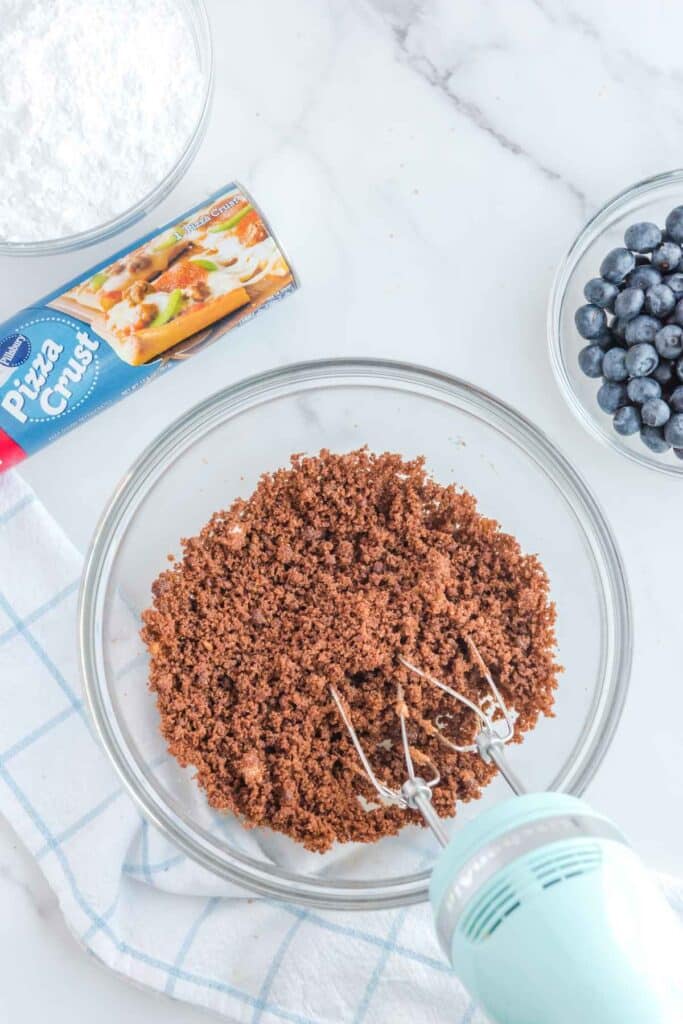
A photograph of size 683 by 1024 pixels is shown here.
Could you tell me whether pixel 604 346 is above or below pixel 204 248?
below

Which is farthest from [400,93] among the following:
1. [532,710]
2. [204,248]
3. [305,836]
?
[305,836]

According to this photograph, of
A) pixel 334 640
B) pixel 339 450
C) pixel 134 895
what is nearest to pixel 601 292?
pixel 339 450

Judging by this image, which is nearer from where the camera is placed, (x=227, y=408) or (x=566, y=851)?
(x=566, y=851)

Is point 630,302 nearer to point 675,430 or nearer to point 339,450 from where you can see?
point 675,430

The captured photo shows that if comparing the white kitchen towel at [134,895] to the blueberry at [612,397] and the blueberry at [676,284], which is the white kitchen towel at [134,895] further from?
the blueberry at [676,284]

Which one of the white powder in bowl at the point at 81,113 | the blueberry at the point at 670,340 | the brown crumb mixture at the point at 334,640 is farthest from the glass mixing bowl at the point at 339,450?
the white powder in bowl at the point at 81,113

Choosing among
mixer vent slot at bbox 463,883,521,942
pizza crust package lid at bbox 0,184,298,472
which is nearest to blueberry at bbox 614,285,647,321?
pizza crust package lid at bbox 0,184,298,472

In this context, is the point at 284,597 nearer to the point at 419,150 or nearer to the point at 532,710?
the point at 532,710

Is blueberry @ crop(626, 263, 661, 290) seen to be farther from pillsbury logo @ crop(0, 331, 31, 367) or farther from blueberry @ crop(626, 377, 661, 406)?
pillsbury logo @ crop(0, 331, 31, 367)
